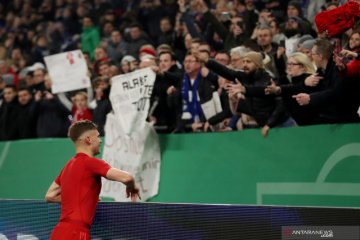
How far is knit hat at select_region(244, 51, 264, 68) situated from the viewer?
34.2 ft

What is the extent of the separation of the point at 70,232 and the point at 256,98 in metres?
4.29

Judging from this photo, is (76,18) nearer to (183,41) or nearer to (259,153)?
(183,41)

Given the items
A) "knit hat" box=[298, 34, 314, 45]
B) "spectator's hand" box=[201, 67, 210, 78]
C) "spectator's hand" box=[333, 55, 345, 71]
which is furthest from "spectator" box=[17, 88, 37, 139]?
"spectator's hand" box=[333, 55, 345, 71]

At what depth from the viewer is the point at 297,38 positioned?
36.0 feet

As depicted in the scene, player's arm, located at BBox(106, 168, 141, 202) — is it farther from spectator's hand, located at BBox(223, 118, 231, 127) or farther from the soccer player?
spectator's hand, located at BBox(223, 118, 231, 127)

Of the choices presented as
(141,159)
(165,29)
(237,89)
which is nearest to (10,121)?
(165,29)

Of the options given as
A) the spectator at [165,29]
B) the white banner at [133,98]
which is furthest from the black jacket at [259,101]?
the spectator at [165,29]

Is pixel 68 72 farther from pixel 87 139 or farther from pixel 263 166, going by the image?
pixel 87 139

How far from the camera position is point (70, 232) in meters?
7.05

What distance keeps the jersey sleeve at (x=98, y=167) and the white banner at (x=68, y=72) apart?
21.7 ft

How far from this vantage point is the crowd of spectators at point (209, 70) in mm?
9555

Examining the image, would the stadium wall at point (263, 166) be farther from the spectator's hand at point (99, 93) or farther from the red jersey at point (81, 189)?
the red jersey at point (81, 189)

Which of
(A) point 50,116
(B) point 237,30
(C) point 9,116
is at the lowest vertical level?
(A) point 50,116

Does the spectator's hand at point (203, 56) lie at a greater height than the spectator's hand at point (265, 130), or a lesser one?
greater
